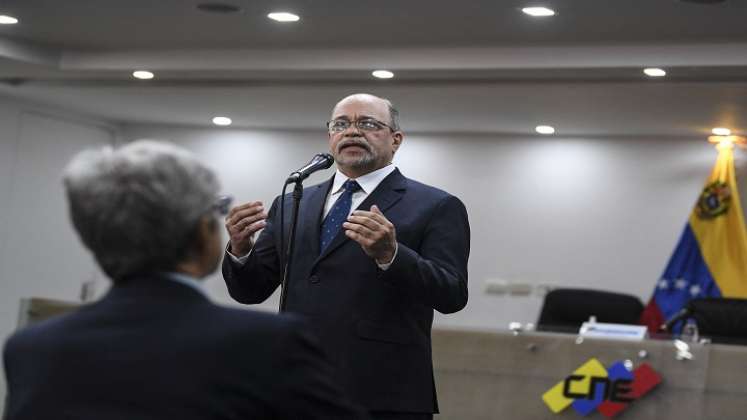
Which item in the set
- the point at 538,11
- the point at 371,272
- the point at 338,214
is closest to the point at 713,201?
the point at 538,11

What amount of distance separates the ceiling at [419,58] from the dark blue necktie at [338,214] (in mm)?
3302

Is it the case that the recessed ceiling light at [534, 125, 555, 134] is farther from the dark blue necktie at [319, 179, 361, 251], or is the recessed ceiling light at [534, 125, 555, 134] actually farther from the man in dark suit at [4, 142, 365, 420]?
the man in dark suit at [4, 142, 365, 420]

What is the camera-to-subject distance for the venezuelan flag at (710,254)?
9891 mm

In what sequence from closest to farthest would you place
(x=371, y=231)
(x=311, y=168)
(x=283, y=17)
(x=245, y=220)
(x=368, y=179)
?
(x=371, y=231) < (x=245, y=220) < (x=311, y=168) < (x=368, y=179) < (x=283, y=17)

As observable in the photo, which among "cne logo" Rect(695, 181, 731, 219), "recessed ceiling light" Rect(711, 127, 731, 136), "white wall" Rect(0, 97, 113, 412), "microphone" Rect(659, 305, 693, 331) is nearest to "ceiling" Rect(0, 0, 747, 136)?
"recessed ceiling light" Rect(711, 127, 731, 136)

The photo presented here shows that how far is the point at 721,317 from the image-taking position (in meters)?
8.16

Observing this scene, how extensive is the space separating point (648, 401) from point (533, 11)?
2086 millimetres

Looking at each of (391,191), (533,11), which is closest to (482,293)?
(533,11)

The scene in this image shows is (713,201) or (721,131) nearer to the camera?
(721,131)

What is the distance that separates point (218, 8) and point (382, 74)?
5.06ft

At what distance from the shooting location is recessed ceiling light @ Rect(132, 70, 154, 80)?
8830mm

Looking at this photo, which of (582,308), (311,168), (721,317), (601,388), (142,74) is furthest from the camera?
(582,308)

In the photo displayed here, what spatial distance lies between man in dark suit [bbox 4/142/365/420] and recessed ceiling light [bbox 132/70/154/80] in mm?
7373

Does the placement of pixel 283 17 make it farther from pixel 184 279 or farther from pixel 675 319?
pixel 184 279
